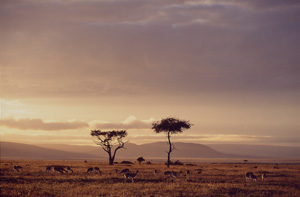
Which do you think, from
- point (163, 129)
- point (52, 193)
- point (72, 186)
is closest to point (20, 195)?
point (52, 193)

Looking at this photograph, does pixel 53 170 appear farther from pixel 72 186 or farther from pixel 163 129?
pixel 163 129

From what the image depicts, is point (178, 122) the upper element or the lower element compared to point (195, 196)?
upper

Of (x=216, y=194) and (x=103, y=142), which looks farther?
(x=103, y=142)

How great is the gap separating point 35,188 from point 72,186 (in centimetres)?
311

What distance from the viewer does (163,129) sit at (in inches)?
2960

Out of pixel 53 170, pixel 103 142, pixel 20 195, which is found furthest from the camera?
pixel 103 142

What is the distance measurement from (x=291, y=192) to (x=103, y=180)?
16778 millimetres

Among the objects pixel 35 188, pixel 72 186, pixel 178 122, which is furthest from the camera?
pixel 178 122

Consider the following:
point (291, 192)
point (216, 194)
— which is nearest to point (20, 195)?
point (216, 194)

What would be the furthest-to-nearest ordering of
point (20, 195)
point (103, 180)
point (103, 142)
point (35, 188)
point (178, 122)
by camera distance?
point (103, 142), point (178, 122), point (103, 180), point (35, 188), point (20, 195)

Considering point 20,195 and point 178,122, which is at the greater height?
point 178,122

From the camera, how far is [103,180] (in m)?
31.7

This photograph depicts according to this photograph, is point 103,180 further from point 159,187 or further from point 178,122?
point 178,122

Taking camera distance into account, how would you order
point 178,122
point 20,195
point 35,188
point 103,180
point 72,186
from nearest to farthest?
point 20,195, point 35,188, point 72,186, point 103,180, point 178,122
